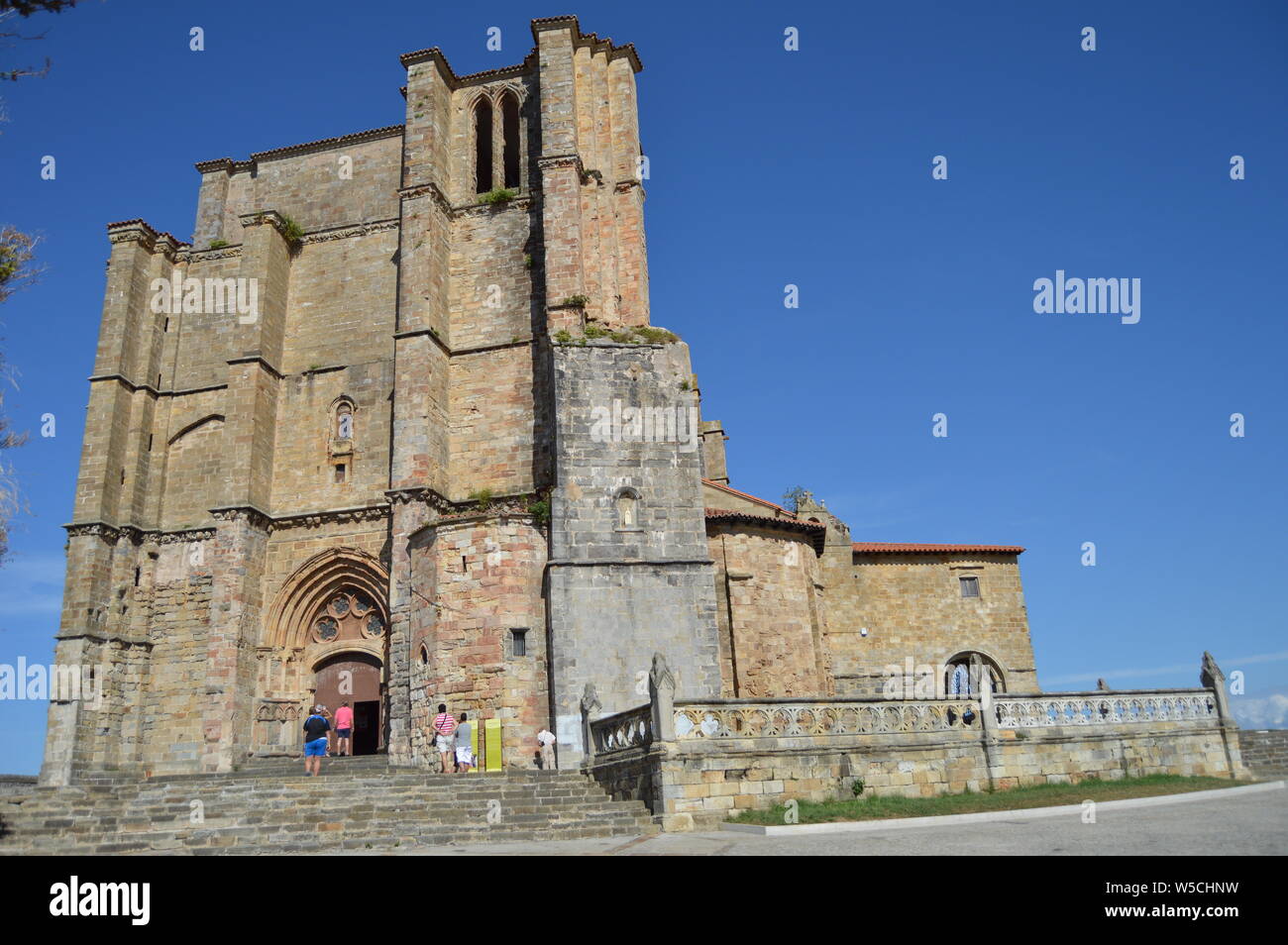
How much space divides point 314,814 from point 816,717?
7.89 metres

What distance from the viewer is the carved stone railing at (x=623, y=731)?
48.8ft

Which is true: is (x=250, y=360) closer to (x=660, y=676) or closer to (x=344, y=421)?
(x=344, y=421)

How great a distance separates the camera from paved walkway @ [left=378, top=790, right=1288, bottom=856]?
833 cm

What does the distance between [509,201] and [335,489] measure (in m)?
9.55

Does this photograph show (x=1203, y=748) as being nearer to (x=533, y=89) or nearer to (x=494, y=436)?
(x=494, y=436)

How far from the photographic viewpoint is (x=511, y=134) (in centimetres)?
2922

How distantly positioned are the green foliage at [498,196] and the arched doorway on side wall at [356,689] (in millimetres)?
13154

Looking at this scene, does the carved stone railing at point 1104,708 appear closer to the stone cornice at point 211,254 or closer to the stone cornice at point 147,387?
the stone cornice at point 147,387

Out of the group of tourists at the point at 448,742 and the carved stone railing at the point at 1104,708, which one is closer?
the carved stone railing at the point at 1104,708

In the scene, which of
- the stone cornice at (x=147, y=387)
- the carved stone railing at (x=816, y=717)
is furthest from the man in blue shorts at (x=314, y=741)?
the stone cornice at (x=147, y=387)

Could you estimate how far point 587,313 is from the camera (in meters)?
24.7

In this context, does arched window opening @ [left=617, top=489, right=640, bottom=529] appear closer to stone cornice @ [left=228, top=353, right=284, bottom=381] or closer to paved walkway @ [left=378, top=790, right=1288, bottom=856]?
paved walkway @ [left=378, top=790, right=1288, bottom=856]
